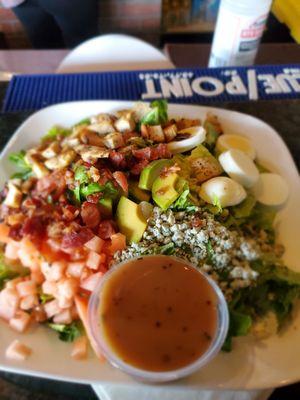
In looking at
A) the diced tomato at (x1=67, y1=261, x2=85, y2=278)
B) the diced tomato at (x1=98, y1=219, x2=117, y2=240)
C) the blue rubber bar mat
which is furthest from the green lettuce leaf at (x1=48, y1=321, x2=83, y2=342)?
the blue rubber bar mat

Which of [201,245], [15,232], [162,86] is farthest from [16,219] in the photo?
[162,86]

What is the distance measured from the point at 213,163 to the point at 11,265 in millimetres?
537

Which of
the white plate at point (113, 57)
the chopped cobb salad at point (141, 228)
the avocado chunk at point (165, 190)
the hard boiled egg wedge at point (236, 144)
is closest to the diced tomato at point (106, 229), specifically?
the chopped cobb salad at point (141, 228)

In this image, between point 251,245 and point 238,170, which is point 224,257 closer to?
point 251,245

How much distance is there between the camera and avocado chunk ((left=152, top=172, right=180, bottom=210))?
0.75 meters

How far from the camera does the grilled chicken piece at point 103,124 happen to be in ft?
3.39

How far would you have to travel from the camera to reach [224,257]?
747 mm

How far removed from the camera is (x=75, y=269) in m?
0.81

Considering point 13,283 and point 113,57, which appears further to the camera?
point 113,57

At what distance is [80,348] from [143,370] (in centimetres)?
19

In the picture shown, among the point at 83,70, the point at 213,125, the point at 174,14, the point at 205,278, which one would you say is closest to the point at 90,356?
the point at 205,278

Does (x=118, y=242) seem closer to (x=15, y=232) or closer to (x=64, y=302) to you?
(x=64, y=302)

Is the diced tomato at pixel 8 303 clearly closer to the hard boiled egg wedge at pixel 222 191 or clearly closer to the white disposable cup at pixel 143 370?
the white disposable cup at pixel 143 370

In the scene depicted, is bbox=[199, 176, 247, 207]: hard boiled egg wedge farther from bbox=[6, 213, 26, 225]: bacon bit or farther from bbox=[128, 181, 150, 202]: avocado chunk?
bbox=[6, 213, 26, 225]: bacon bit
